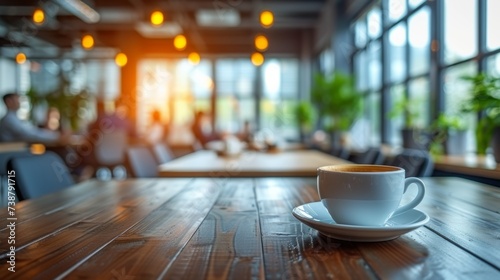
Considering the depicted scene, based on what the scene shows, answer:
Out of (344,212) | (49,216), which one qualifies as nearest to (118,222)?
(49,216)

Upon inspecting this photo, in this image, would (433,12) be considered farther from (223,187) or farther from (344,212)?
(344,212)

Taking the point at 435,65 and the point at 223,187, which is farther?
the point at 435,65

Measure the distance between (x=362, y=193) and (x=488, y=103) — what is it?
1.99 m

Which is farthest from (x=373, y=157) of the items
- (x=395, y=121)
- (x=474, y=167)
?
(x=395, y=121)

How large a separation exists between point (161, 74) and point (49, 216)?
10200mm

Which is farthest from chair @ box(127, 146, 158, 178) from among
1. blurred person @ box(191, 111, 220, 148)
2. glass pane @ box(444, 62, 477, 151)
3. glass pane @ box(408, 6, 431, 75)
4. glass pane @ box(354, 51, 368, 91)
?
blurred person @ box(191, 111, 220, 148)

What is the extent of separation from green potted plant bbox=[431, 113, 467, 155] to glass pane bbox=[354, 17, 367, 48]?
129 inches

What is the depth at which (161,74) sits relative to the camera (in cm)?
1075

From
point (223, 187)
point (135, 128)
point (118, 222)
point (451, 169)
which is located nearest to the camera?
point (118, 222)

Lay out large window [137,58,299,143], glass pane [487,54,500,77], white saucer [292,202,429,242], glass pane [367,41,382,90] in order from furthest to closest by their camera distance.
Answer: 1. large window [137,58,299,143]
2. glass pane [367,41,382,90]
3. glass pane [487,54,500,77]
4. white saucer [292,202,429,242]

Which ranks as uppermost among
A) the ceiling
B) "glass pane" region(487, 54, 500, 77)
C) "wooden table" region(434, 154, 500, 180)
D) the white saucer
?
the ceiling

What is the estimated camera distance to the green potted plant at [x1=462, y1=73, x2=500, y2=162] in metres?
2.28

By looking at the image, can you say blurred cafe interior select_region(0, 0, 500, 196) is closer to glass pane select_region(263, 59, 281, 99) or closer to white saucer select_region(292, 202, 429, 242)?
glass pane select_region(263, 59, 281, 99)

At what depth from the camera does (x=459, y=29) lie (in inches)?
144
